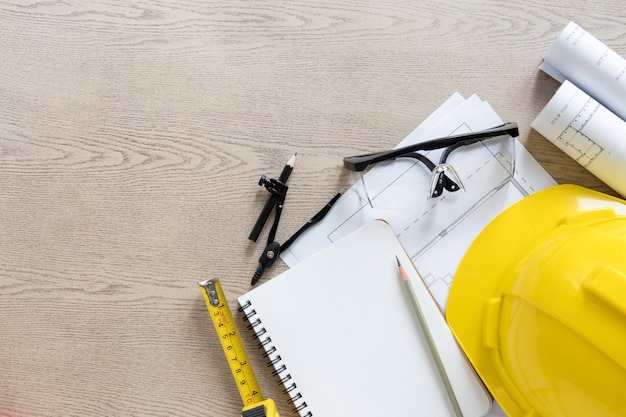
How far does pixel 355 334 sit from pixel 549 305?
241 mm

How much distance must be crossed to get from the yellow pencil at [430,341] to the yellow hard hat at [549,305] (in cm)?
4

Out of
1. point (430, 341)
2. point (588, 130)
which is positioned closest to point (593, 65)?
point (588, 130)

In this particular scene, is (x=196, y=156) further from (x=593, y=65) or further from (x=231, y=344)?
(x=593, y=65)

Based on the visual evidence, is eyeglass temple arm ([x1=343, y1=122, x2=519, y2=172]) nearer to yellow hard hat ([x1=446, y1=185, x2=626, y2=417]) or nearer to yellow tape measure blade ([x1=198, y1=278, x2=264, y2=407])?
yellow hard hat ([x1=446, y1=185, x2=626, y2=417])


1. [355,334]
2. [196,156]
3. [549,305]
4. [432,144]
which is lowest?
[549,305]

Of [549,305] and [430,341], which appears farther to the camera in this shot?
[430,341]

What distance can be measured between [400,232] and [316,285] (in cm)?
13

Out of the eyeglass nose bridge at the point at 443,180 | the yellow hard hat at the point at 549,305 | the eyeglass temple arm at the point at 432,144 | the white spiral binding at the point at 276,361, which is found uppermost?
the eyeglass temple arm at the point at 432,144

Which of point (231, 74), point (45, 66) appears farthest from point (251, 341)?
point (45, 66)

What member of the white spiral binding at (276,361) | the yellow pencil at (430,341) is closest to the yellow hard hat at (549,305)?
the yellow pencil at (430,341)

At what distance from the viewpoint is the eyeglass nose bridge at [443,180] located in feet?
2.18

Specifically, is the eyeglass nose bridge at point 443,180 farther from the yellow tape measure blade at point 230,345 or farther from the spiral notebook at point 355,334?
the yellow tape measure blade at point 230,345

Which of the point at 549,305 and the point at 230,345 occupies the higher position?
the point at 230,345

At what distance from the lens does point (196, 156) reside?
27.5 inches
